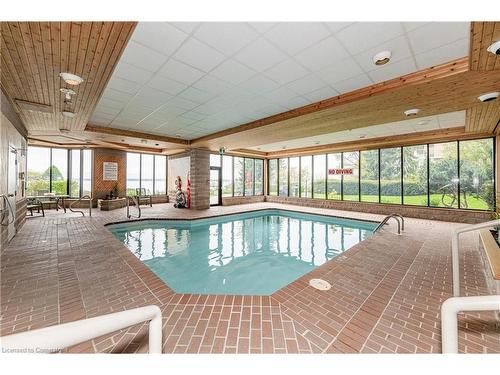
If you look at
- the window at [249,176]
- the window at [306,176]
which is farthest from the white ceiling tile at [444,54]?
the window at [249,176]

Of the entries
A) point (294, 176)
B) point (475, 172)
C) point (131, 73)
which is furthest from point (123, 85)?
point (475, 172)

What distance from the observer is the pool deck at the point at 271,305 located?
1883 millimetres

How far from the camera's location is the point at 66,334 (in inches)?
30.0

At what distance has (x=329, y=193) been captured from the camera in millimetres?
11711

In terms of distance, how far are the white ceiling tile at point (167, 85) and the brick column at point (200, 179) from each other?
6.37 metres

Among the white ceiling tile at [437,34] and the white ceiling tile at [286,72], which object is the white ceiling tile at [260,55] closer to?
the white ceiling tile at [286,72]

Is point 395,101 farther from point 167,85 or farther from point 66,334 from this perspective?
point 66,334

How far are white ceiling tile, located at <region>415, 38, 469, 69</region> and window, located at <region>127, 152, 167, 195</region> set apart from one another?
10349mm

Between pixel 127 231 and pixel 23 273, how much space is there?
3.88m

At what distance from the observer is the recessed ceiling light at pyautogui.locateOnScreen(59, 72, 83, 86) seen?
3.23 metres

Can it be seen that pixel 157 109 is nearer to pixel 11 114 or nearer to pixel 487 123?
pixel 11 114

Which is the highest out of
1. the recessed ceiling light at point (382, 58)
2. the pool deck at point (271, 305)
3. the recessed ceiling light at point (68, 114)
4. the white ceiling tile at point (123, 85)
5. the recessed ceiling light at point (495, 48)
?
the white ceiling tile at point (123, 85)

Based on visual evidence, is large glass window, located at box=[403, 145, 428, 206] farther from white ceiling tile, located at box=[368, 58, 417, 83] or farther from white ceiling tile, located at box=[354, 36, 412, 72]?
white ceiling tile, located at box=[354, 36, 412, 72]
